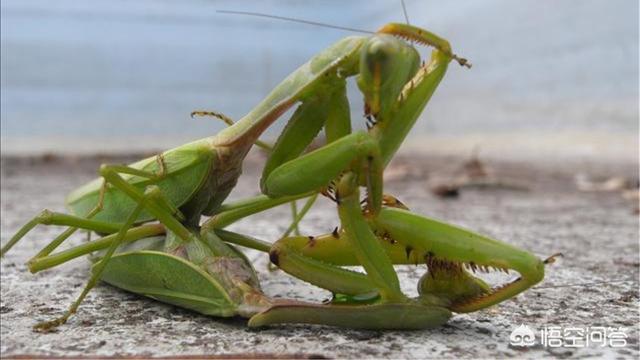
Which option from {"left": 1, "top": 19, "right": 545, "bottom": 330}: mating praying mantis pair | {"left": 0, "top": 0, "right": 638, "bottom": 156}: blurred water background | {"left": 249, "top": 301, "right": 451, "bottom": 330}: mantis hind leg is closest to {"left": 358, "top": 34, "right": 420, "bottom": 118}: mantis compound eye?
{"left": 1, "top": 19, "right": 545, "bottom": 330}: mating praying mantis pair

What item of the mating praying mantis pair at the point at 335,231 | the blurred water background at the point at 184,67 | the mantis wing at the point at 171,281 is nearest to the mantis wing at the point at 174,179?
the mating praying mantis pair at the point at 335,231

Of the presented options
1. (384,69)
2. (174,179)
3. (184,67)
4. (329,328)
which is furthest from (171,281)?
(184,67)

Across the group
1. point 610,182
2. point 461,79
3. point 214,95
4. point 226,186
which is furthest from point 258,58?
point 226,186

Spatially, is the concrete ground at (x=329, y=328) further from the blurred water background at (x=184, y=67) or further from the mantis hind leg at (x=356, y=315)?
the blurred water background at (x=184, y=67)

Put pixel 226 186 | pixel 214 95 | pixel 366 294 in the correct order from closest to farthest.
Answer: pixel 366 294
pixel 226 186
pixel 214 95

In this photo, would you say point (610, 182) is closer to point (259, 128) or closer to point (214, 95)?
point (259, 128)

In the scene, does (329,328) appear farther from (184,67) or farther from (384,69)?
(184,67)

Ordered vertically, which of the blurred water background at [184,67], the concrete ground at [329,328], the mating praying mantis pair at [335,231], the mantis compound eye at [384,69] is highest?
the blurred water background at [184,67]

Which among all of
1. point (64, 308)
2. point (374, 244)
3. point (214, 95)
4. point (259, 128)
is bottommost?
point (64, 308)
